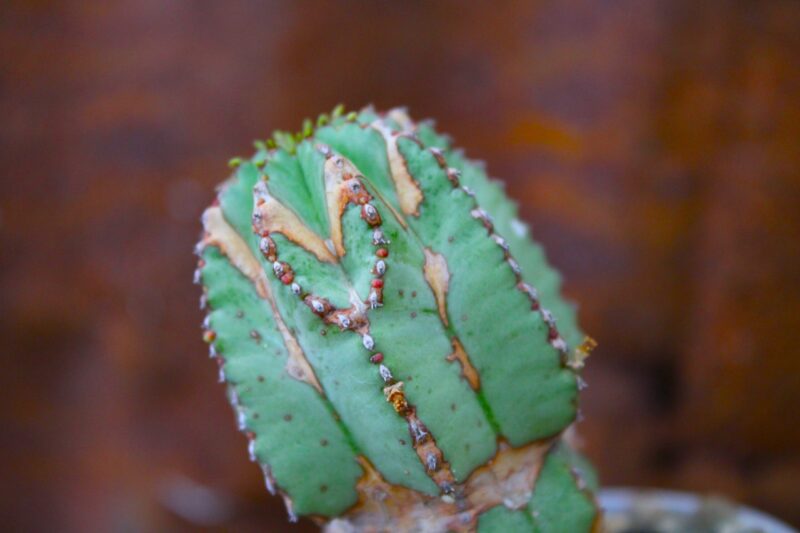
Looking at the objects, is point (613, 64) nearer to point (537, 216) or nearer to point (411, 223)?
point (537, 216)

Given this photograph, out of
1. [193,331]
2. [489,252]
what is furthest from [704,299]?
[193,331]

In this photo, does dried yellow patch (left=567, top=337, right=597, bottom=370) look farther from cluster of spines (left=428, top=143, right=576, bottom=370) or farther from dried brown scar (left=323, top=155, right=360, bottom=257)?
dried brown scar (left=323, top=155, right=360, bottom=257)

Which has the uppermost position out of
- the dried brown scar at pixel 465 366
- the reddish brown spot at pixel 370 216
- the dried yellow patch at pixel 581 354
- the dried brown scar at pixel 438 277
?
the reddish brown spot at pixel 370 216

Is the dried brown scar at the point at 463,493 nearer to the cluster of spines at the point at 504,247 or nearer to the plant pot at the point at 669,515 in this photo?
the cluster of spines at the point at 504,247

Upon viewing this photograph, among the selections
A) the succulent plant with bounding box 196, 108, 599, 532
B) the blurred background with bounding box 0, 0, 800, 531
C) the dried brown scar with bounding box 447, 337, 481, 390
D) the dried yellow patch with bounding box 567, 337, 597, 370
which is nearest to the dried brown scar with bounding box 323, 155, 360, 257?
the succulent plant with bounding box 196, 108, 599, 532

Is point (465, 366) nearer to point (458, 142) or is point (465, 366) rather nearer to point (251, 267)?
point (251, 267)

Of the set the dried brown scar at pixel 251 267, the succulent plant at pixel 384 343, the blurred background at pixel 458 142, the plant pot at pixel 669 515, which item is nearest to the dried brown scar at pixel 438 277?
the succulent plant at pixel 384 343

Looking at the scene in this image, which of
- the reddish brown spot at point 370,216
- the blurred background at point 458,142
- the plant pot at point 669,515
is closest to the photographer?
the reddish brown spot at point 370,216

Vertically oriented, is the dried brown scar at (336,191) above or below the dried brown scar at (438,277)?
above
